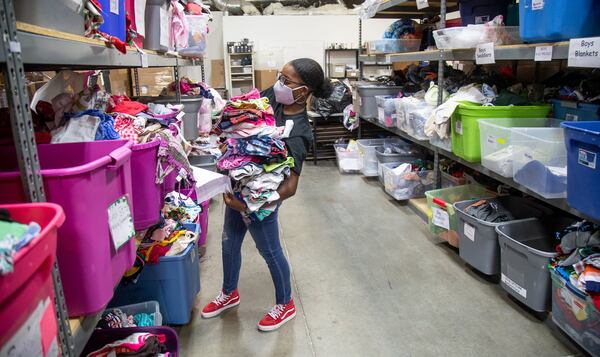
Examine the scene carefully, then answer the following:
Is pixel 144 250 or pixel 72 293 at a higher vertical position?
pixel 72 293

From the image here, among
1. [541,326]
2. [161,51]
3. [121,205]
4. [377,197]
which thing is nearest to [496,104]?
[541,326]

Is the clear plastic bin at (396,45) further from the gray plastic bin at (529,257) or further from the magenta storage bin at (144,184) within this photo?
the magenta storage bin at (144,184)

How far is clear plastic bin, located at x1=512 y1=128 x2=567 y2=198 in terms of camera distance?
2.01 meters

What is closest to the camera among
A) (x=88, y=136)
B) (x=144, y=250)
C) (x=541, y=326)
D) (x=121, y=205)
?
(x=121, y=205)

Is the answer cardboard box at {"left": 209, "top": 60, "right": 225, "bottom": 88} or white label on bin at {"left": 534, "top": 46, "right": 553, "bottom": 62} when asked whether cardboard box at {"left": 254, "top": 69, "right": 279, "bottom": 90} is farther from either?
white label on bin at {"left": 534, "top": 46, "right": 553, "bottom": 62}

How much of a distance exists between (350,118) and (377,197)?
1614mm

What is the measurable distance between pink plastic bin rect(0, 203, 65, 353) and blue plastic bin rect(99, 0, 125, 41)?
34.9 inches

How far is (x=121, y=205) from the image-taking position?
1063 millimetres

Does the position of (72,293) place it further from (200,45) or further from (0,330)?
(200,45)

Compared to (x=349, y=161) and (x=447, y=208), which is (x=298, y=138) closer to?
(x=447, y=208)

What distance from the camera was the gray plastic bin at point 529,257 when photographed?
2062mm

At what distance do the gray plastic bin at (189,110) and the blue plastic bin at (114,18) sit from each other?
3.84 ft

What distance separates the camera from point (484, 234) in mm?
2455

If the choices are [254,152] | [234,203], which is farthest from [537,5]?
[234,203]
